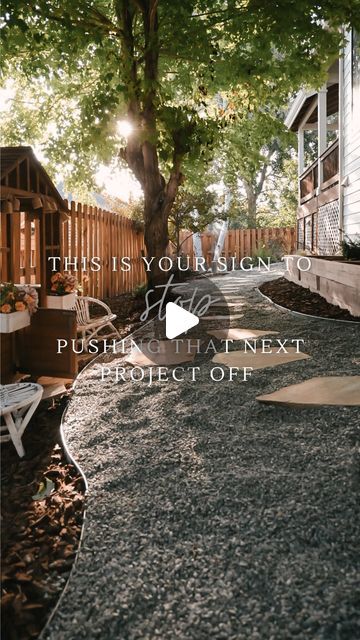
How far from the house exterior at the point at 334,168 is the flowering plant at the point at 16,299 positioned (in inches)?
275

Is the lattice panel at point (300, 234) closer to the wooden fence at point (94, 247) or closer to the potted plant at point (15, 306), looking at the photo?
the wooden fence at point (94, 247)

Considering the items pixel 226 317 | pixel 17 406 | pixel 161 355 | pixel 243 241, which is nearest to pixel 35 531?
pixel 17 406

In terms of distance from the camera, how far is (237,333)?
663 centimetres

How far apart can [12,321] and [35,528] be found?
2338 millimetres

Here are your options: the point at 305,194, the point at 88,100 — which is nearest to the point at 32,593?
the point at 88,100

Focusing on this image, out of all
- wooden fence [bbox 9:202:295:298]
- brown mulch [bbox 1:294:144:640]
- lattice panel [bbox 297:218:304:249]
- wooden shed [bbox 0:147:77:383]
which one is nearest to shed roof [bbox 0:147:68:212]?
wooden shed [bbox 0:147:77:383]

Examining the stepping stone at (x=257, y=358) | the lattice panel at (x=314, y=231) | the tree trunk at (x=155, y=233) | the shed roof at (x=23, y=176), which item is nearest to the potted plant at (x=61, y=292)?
the shed roof at (x=23, y=176)

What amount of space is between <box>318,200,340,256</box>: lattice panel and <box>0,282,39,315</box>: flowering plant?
836 centimetres

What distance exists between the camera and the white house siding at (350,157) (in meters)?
10.2

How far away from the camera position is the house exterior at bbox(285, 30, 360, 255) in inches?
411

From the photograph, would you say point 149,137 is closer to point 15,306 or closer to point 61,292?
point 61,292

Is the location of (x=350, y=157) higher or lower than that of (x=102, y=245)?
higher

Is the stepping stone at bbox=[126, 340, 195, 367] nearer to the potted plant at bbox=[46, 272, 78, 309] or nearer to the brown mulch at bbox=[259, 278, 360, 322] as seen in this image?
the potted plant at bbox=[46, 272, 78, 309]

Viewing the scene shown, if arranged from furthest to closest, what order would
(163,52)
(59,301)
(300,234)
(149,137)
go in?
(300,234)
(163,52)
(149,137)
(59,301)
